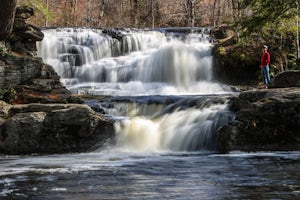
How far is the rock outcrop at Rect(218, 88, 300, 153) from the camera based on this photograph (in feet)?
35.2

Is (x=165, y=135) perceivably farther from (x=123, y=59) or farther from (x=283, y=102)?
(x=123, y=59)

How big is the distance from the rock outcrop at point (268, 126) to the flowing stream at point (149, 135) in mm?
609

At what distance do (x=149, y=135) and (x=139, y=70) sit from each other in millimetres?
8870

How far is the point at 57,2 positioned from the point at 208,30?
67.6 feet

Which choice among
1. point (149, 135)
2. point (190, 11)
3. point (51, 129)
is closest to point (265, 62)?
point (149, 135)

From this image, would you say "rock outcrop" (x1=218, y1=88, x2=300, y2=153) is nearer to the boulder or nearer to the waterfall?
the boulder

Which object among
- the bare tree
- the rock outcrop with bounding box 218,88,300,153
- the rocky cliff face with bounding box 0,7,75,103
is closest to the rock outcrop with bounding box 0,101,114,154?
the rocky cliff face with bounding box 0,7,75,103

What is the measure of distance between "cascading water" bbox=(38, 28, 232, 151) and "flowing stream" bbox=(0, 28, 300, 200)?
47 mm

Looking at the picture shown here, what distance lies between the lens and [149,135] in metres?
12.0

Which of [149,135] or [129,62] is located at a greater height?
[129,62]

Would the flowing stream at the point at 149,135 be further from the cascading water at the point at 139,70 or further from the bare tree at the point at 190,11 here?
the bare tree at the point at 190,11

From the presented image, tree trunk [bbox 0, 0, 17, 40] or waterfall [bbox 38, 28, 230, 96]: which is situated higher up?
waterfall [bbox 38, 28, 230, 96]

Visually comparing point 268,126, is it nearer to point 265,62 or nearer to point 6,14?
point 265,62

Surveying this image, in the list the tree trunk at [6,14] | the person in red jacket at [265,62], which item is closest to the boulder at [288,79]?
the person in red jacket at [265,62]
